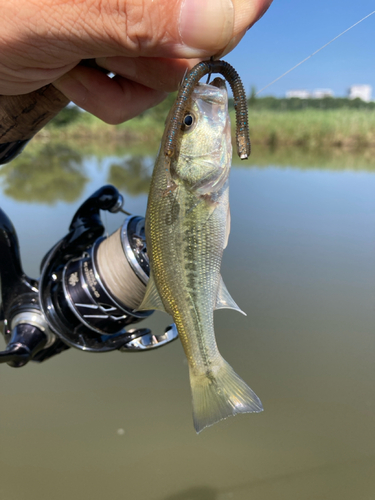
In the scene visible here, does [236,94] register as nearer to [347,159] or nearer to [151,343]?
[151,343]

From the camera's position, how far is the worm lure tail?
0.89 m

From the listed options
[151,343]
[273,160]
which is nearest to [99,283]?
[151,343]

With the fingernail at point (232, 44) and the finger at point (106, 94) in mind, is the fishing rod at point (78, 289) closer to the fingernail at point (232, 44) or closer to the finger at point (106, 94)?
the finger at point (106, 94)

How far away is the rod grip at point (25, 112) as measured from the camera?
5.01ft

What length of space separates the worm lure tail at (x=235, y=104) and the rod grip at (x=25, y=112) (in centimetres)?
92

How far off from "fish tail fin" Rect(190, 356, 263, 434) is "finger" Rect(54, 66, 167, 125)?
1236 millimetres

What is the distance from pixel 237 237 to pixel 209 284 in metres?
3.12

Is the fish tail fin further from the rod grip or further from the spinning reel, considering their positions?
the rod grip

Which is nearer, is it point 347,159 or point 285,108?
point 347,159

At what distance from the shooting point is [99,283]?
1.54 m

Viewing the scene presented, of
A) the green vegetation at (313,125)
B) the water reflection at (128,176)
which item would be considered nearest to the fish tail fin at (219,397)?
the water reflection at (128,176)

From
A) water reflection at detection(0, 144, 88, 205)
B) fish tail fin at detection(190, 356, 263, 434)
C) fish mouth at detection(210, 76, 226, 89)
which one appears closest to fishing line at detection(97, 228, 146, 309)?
fish tail fin at detection(190, 356, 263, 434)

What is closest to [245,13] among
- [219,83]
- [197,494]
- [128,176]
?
[219,83]

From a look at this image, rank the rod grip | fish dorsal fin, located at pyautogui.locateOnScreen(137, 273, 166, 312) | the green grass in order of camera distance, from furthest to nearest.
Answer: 1. the green grass
2. the rod grip
3. fish dorsal fin, located at pyautogui.locateOnScreen(137, 273, 166, 312)
